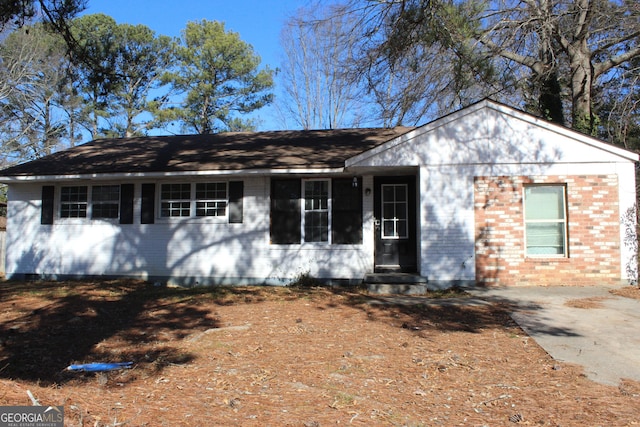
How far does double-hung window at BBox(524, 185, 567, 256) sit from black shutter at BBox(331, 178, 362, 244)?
3765 millimetres

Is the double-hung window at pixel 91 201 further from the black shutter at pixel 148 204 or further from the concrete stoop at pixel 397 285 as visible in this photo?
the concrete stoop at pixel 397 285

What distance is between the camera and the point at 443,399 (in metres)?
3.98

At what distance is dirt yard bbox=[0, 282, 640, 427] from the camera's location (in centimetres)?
357

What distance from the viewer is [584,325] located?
652cm

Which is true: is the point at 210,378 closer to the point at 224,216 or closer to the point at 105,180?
the point at 224,216

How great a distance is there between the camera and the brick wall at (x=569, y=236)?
9523 millimetres

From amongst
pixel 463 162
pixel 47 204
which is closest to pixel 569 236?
pixel 463 162

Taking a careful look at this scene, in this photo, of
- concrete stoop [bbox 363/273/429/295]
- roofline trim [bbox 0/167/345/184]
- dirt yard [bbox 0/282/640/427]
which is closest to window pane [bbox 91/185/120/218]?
roofline trim [bbox 0/167/345/184]

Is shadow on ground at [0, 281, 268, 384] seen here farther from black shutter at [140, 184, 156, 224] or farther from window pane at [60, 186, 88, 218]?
window pane at [60, 186, 88, 218]

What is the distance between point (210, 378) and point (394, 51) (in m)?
9.19

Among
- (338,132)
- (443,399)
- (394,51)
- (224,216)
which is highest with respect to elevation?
(394,51)

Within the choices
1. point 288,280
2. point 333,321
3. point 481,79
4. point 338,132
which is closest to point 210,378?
point 333,321

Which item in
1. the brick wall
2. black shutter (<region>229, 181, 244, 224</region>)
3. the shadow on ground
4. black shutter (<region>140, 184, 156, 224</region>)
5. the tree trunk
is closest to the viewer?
the shadow on ground

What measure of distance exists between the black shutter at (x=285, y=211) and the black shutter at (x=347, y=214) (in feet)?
3.02
